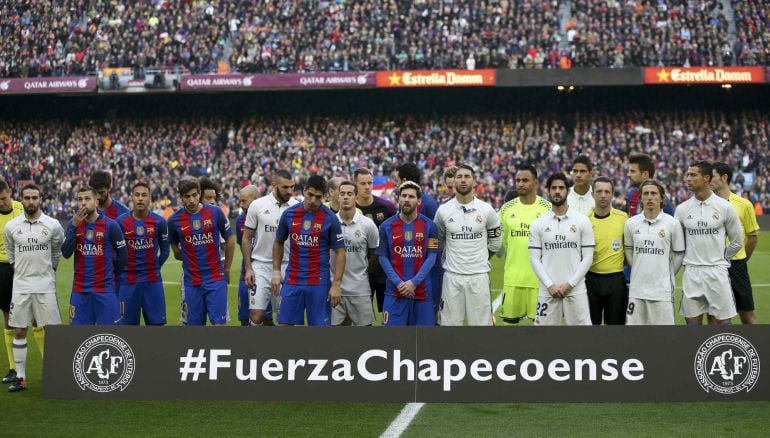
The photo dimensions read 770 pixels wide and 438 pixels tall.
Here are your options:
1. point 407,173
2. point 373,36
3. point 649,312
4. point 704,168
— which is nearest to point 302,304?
point 407,173

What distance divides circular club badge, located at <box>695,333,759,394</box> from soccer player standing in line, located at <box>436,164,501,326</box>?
2.10 meters

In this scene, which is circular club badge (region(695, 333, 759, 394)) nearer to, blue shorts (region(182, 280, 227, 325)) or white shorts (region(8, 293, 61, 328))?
blue shorts (region(182, 280, 227, 325))

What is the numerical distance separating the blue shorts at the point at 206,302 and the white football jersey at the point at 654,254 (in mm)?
4175

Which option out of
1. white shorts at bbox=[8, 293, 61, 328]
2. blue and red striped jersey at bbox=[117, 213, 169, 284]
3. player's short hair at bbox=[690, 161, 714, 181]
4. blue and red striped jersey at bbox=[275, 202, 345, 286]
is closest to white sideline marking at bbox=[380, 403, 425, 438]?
blue and red striped jersey at bbox=[275, 202, 345, 286]

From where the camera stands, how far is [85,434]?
24.4 ft

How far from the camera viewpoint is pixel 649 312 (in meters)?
9.01

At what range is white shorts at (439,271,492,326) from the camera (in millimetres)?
9352

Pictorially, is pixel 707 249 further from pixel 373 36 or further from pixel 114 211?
pixel 373 36

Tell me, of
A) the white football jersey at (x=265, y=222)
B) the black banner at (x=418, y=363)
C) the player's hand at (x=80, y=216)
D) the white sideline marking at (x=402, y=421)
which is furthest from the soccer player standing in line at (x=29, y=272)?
the white sideline marking at (x=402, y=421)

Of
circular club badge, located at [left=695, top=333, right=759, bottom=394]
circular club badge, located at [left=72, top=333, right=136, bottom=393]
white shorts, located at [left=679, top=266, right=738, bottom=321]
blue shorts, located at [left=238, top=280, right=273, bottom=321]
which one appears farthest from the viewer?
blue shorts, located at [left=238, top=280, right=273, bottom=321]

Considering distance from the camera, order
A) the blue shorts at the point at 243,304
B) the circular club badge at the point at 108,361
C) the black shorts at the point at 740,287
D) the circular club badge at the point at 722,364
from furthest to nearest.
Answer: the blue shorts at the point at 243,304 → the black shorts at the point at 740,287 → the circular club badge at the point at 108,361 → the circular club badge at the point at 722,364

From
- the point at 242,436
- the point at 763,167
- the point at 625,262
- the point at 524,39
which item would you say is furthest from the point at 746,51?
the point at 242,436

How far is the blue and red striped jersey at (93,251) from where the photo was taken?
940 centimetres

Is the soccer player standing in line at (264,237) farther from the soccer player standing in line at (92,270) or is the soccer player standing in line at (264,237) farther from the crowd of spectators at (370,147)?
the crowd of spectators at (370,147)
